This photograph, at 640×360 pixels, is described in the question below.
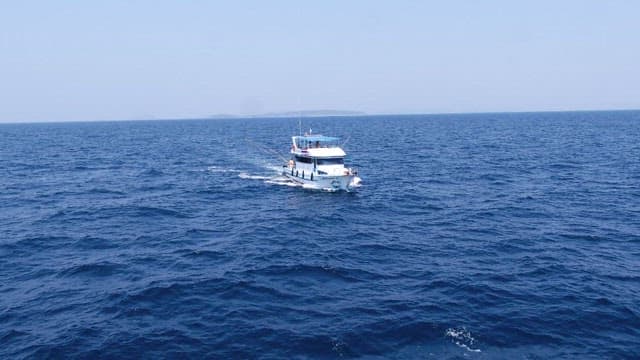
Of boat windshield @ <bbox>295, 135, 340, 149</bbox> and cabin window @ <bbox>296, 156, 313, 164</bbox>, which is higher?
boat windshield @ <bbox>295, 135, 340, 149</bbox>

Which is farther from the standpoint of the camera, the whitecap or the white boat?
the white boat

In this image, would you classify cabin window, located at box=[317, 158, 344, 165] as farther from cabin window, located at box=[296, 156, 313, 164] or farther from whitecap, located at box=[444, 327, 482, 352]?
whitecap, located at box=[444, 327, 482, 352]

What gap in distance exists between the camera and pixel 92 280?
29.8 meters

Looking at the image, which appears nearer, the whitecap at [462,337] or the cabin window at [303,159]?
the whitecap at [462,337]

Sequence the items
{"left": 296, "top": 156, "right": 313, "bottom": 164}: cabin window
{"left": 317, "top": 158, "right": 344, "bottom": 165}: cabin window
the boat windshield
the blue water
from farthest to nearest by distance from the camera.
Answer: the boat windshield → {"left": 296, "top": 156, "right": 313, "bottom": 164}: cabin window → {"left": 317, "top": 158, "right": 344, "bottom": 165}: cabin window → the blue water

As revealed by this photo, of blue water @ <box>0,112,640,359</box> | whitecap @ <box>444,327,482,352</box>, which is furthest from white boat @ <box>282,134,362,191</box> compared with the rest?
whitecap @ <box>444,327,482,352</box>

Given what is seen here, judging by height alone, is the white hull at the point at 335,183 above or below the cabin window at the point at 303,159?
below

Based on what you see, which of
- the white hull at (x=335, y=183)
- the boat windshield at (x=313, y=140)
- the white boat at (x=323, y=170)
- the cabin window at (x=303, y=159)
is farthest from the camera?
the boat windshield at (x=313, y=140)

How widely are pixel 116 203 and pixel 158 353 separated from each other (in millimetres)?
35005

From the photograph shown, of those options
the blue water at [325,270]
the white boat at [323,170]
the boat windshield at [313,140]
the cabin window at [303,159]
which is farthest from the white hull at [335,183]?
the boat windshield at [313,140]

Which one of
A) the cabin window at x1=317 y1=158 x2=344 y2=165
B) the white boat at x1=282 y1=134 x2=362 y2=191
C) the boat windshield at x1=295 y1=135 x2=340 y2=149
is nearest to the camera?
the white boat at x1=282 y1=134 x2=362 y2=191

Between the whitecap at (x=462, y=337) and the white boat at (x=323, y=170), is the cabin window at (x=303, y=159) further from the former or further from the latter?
the whitecap at (x=462, y=337)

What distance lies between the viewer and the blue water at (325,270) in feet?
72.3

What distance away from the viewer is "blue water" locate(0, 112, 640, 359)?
22031mm
